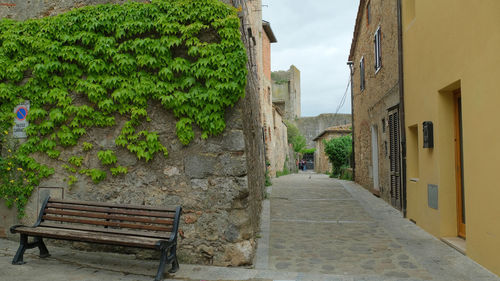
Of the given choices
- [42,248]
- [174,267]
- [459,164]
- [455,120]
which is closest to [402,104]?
[455,120]

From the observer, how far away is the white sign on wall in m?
5.16

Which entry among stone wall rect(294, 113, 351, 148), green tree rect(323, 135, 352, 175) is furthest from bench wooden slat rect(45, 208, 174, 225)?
stone wall rect(294, 113, 351, 148)

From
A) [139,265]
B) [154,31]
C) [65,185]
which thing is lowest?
[139,265]

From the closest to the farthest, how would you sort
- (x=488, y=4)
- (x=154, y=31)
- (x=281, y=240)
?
(x=488, y=4)
(x=154, y=31)
(x=281, y=240)

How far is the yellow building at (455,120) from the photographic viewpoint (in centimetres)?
405

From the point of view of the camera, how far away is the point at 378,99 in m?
10.3

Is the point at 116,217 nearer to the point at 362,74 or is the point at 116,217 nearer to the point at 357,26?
the point at 362,74

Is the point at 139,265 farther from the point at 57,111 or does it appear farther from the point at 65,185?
the point at 57,111

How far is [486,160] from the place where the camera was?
4160 millimetres

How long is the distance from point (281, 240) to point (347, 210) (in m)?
3.21

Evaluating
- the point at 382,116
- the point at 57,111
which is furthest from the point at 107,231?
the point at 382,116

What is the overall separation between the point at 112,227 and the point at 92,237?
2.07 feet

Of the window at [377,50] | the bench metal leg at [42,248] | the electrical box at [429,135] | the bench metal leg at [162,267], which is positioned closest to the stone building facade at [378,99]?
the window at [377,50]

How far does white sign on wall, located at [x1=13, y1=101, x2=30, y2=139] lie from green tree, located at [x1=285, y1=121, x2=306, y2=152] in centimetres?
3170
